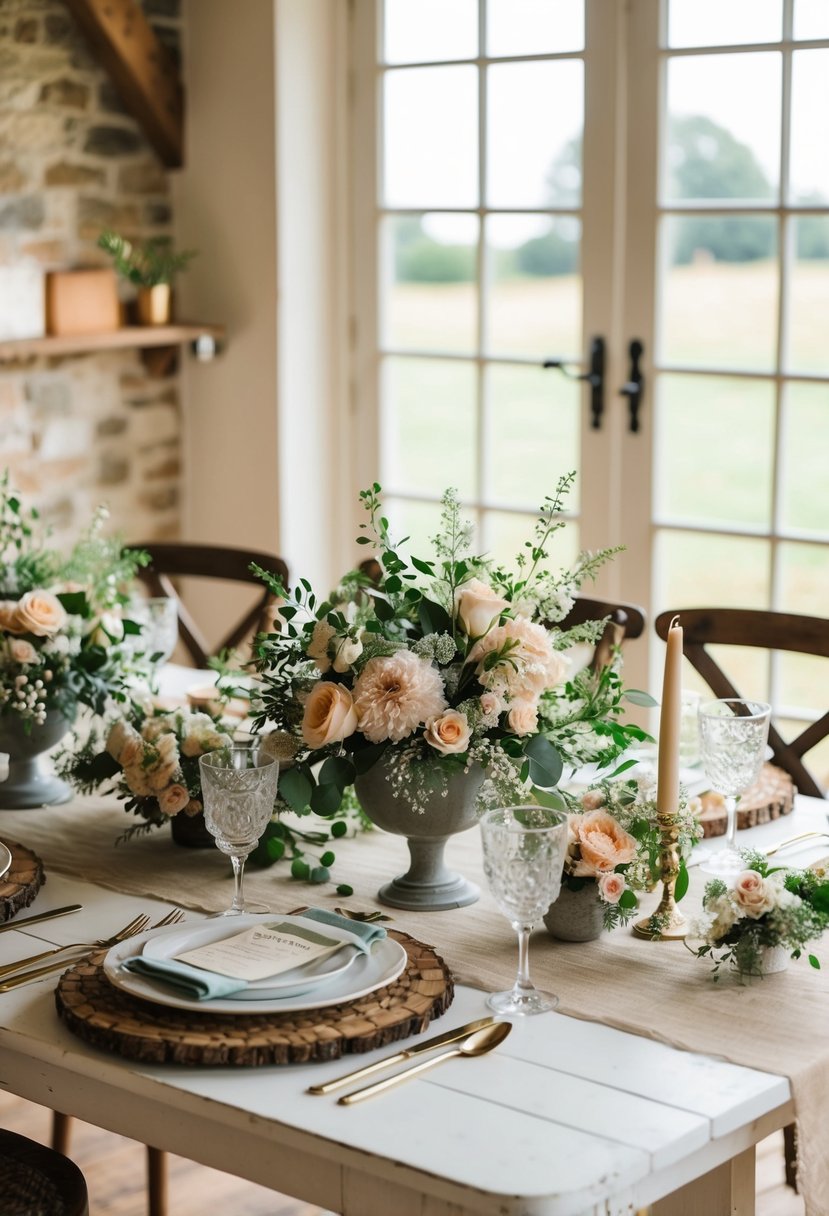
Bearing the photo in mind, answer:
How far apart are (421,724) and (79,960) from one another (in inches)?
16.9

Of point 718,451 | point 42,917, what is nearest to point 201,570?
point 42,917

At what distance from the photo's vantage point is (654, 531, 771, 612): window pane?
210 inches

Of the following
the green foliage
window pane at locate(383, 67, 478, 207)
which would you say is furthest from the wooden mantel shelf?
window pane at locate(383, 67, 478, 207)

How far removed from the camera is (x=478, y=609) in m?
1.73

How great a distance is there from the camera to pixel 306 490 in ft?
14.2

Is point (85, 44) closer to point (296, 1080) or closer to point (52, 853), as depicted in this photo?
point (52, 853)

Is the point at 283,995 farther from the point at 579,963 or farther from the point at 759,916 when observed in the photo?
the point at 759,916

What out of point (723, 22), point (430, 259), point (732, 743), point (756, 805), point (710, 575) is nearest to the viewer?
point (732, 743)

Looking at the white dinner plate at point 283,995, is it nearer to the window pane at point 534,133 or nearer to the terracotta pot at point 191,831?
the terracotta pot at point 191,831

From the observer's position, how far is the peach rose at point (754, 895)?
1.59 metres

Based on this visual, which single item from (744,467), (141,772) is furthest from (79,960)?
A: (744,467)

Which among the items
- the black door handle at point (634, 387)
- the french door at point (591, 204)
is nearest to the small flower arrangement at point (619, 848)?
the french door at point (591, 204)

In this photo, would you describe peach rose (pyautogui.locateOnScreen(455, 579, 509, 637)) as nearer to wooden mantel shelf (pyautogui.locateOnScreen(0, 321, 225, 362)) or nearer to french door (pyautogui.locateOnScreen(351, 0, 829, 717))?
french door (pyautogui.locateOnScreen(351, 0, 829, 717))

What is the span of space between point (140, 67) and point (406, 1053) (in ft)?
10.7
